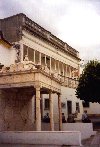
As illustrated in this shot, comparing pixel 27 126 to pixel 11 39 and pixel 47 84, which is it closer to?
pixel 47 84

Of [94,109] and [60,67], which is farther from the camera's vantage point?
[94,109]

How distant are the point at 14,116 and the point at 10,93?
1636 millimetres

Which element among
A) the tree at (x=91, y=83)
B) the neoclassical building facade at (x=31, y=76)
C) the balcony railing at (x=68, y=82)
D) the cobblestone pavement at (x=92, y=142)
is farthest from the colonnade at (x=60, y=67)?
the cobblestone pavement at (x=92, y=142)

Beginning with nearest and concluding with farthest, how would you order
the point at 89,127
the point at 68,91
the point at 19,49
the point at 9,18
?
the point at 89,127 → the point at 19,49 → the point at 9,18 → the point at 68,91

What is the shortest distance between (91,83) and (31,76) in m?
7.48

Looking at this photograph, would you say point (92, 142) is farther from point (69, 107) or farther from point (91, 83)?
point (69, 107)

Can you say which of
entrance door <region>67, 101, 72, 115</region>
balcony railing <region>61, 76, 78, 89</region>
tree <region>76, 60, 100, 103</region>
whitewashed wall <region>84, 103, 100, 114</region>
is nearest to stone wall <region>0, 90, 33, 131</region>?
tree <region>76, 60, 100, 103</region>

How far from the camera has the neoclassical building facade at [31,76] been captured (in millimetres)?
16188

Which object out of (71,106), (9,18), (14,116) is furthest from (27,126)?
(9,18)

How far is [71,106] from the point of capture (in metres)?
26.4

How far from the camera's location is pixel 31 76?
1580cm

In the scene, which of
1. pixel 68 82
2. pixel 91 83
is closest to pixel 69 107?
pixel 68 82

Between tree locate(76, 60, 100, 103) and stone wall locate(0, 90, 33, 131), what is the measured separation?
4.76 meters

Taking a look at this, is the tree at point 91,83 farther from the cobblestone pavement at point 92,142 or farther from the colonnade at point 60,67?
the colonnade at point 60,67
